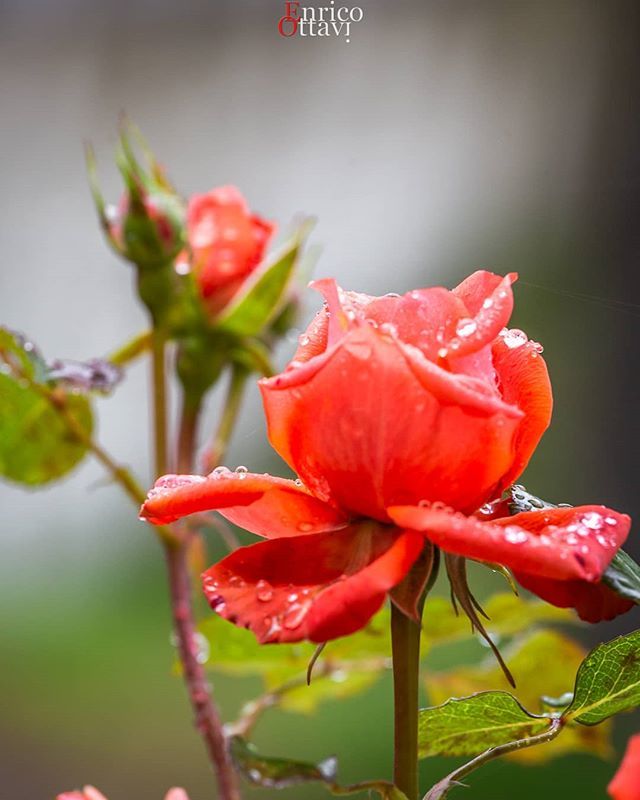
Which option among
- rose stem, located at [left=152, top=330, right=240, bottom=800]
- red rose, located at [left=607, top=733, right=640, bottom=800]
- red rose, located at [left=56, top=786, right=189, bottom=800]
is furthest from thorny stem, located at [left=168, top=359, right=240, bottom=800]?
red rose, located at [left=607, top=733, right=640, bottom=800]

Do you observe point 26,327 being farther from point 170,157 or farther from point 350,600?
point 350,600

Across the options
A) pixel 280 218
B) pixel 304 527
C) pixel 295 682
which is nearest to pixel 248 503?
pixel 304 527

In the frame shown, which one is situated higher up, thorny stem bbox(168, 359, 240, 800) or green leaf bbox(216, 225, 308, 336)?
green leaf bbox(216, 225, 308, 336)

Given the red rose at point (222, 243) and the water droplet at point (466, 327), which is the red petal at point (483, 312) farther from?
the red rose at point (222, 243)

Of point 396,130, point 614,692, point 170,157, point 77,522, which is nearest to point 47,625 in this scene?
point 77,522

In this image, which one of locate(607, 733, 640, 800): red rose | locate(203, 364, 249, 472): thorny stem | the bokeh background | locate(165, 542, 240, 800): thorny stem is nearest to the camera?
locate(607, 733, 640, 800): red rose

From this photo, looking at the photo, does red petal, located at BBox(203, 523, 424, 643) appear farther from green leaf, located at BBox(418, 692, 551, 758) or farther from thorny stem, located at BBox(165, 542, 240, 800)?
thorny stem, located at BBox(165, 542, 240, 800)
